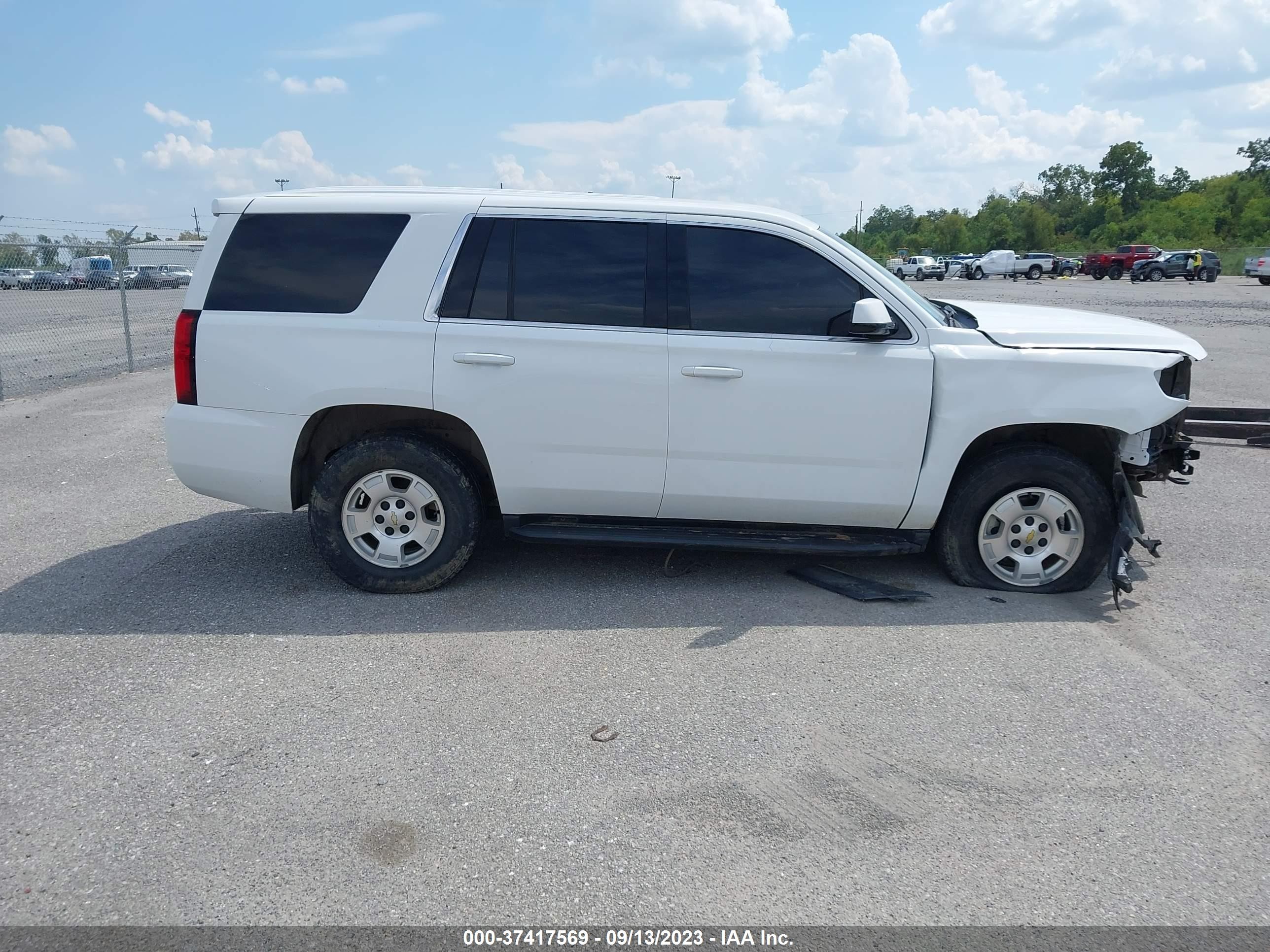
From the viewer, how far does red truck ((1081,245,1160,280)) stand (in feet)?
174

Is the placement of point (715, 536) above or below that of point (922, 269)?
below

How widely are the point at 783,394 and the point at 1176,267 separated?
178 feet

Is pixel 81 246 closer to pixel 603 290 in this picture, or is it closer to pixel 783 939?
pixel 603 290

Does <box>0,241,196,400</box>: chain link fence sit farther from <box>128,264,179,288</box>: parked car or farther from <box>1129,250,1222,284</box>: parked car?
<box>1129,250,1222,284</box>: parked car

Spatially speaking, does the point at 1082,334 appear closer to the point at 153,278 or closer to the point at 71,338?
the point at 71,338

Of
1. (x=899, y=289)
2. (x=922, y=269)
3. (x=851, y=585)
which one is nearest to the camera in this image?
(x=899, y=289)

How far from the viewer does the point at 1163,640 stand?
15.6 ft

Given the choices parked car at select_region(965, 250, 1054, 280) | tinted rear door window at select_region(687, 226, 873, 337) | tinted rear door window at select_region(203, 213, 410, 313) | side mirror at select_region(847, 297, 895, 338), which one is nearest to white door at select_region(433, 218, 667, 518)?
tinted rear door window at select_region(687, 226, 873, 337)

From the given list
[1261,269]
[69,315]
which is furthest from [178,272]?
[1261,269]

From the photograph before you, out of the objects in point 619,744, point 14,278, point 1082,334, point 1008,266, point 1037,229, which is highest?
point 1037,229

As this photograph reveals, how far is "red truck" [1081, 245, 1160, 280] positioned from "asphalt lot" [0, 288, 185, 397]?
5098 centimetres

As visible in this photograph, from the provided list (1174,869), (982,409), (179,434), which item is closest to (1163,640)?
(982,409)

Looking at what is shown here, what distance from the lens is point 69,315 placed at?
48.0ft

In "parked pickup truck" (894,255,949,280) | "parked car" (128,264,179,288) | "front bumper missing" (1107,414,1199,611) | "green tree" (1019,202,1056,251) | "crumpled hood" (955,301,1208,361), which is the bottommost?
"front bumper missing" (1107,414,1199,611)
